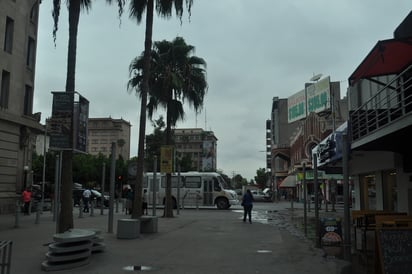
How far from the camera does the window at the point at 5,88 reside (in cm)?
2939

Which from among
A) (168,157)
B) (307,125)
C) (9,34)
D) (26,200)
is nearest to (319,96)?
(307,125)

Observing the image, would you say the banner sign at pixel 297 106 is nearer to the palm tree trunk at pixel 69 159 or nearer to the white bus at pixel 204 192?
the white bus at pixel 204 192

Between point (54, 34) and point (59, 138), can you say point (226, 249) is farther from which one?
point (54, 34)

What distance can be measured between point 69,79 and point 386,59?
997 centimetres

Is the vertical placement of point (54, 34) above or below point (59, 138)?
above

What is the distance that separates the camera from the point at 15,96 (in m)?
30.5

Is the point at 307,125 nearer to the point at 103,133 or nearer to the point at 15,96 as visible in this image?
the point at 15,96

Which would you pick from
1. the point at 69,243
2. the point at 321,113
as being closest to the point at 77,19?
the point at 69,243

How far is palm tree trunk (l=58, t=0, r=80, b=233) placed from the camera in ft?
42.2

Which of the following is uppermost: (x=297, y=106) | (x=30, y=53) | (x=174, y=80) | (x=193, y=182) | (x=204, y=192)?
(x=297, y=106)

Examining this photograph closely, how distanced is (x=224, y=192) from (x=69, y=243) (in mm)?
29430

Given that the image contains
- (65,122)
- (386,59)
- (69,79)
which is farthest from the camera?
(386,59)

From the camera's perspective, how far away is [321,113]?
239ft

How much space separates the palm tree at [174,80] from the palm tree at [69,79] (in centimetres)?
948
